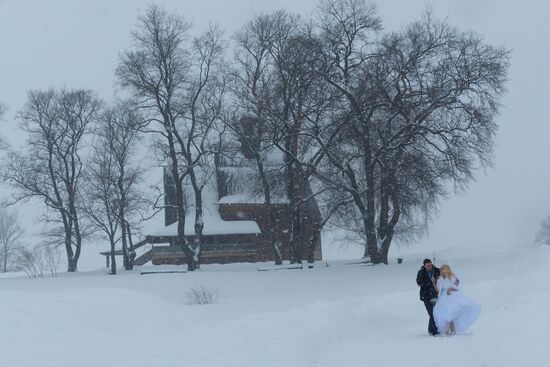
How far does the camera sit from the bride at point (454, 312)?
1358 centimetres

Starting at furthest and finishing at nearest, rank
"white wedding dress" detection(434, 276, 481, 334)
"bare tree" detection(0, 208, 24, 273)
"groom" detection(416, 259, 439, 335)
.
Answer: "bare tree" detection(0, 208, 24, 273) → "groom" detection(416, 259, 439, 335) → "white wedding dress" detection(434, 276, 481, 334)

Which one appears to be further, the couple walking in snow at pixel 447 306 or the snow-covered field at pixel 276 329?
the couple walking in snow at pixel 447 306

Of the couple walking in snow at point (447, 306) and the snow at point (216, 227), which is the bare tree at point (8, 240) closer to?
the snow at point (216, 227)

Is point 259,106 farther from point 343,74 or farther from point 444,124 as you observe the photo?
point 444,124

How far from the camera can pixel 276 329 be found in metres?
13.6

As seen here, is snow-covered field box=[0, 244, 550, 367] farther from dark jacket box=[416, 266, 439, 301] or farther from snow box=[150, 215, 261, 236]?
snow box=[150, 215, 261, 236]

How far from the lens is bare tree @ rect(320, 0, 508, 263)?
2959 centimetres

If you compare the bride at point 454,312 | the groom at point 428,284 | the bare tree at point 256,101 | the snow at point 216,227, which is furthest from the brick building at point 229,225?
the bride at point 454,312

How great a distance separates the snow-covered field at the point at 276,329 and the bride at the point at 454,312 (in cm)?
30

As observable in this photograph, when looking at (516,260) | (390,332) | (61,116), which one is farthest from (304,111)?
(61,116)

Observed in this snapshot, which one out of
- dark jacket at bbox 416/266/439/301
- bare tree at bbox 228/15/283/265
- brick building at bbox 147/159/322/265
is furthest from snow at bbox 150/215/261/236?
dark jacket at bbox 416/266/439/301

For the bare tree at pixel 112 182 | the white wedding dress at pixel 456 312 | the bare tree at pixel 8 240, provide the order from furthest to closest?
the bare tree at pixel 8 240, the bare tree at pixel 112 182, the white wedding dress at pixel 456 312

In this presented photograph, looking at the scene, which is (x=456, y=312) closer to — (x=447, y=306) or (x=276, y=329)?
(x=447, y=306)

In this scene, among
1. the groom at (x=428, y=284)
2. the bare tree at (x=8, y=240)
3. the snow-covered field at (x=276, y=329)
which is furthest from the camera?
the bare tree at (x=8, y=240)
